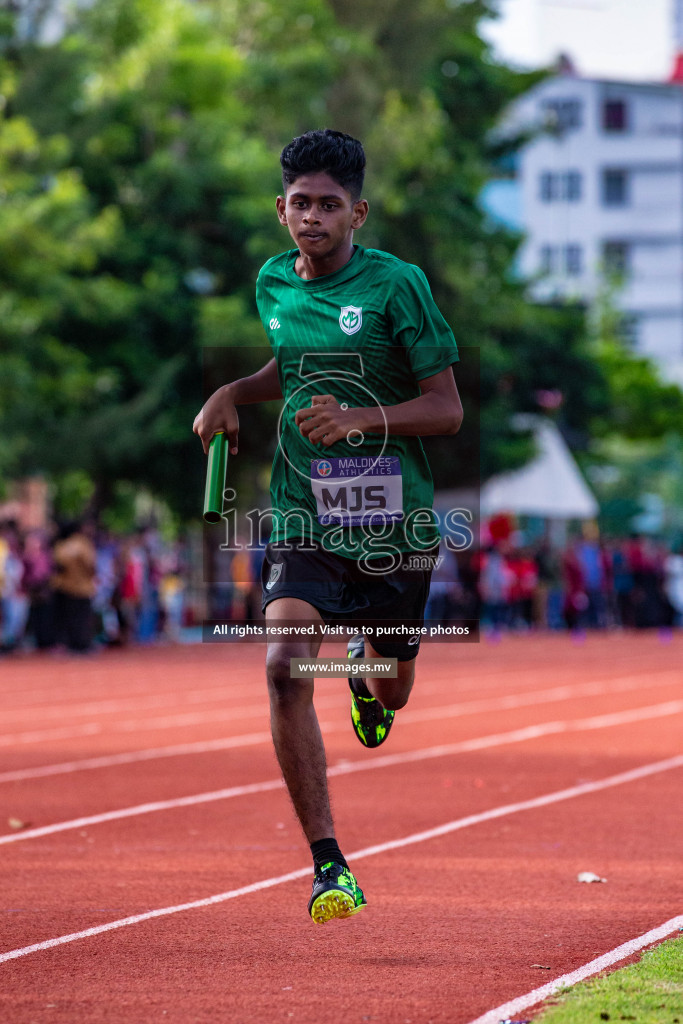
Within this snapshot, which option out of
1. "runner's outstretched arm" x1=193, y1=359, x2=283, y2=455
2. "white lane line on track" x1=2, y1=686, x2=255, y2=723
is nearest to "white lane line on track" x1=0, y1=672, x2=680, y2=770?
"white lane line on track" x1=2, y1=686, x2=255, y2=723

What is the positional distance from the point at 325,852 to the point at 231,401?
1.41 metres

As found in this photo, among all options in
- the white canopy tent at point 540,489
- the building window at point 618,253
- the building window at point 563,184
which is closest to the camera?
the white canopy tent at point 540,489

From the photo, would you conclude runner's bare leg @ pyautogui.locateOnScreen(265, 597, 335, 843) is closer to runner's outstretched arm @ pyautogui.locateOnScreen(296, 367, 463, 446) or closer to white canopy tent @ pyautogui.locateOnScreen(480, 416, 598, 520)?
runner's outstretched arm @ pyautogui.locateOnScreen(296, 367, 463, 446)

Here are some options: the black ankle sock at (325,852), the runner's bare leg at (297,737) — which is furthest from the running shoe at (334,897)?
the runner's bare leg at (297,737)

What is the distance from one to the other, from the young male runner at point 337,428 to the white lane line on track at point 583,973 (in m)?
0.76

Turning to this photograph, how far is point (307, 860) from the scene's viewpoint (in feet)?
24.4

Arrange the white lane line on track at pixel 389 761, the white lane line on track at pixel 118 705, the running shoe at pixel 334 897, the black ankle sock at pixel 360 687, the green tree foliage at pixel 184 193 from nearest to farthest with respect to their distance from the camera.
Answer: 1. the running shoe at pixel 334 897
2. the black ankle sock at pixel 360 687
3. the white lane line on track at pixel 389 761
4. the white lane line on track at pixel 118 705
5. the green tree foliage at pixel 184 193

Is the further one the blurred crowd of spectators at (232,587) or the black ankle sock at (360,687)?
the blurred crowd of spectators at (232,587)

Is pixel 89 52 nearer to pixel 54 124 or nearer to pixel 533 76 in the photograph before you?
pixel 54 124

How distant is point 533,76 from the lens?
37562mm

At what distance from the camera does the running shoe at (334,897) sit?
16.2 ft

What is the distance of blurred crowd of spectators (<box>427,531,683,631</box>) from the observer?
30891 millimetres

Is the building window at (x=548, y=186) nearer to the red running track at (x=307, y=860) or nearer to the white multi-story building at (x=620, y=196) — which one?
the white multi-story building at (x=620, y=196)

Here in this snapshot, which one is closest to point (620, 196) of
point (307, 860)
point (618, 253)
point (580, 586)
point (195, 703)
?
point (618, 253)
